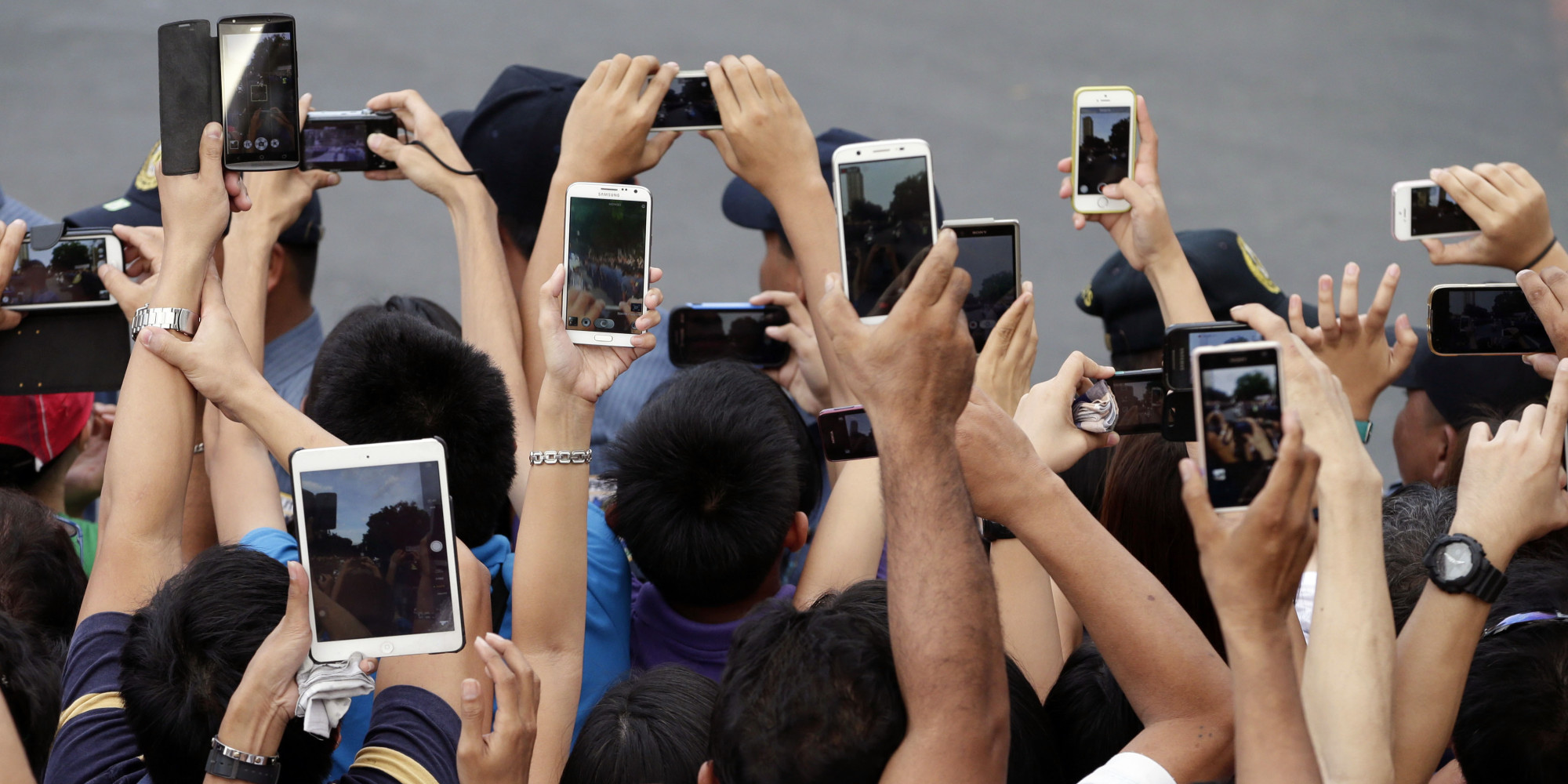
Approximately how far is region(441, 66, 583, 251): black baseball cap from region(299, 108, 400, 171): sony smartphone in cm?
31

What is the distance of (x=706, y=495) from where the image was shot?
2252 millimetres

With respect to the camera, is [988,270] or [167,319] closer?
[167,319]

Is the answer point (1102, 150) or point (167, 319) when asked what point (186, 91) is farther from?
point (1102, 150)

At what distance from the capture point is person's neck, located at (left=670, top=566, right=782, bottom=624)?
2.28 m

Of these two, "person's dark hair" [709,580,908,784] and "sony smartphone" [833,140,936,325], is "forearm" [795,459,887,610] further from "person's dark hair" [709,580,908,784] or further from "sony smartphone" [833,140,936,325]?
"person's dark hair" [709,580,908,784]

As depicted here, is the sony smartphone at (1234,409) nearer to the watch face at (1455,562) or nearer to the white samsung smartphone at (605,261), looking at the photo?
the watch face at (1455,562)

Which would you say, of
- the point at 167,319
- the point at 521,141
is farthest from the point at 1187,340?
the point at 521,141

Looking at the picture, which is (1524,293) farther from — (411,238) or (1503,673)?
(411,238)

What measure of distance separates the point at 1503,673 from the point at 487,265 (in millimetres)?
1914

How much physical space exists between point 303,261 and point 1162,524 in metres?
2.20

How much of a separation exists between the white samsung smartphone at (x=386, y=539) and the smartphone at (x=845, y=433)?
588 millimetres

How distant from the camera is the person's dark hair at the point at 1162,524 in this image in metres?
2.07

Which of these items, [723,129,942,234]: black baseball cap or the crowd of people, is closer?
the crowd of people

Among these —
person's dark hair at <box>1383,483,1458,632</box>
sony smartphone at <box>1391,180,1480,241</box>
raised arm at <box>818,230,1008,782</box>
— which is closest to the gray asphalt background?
sony smartphone at <box>1391,180,1480,241</box>
